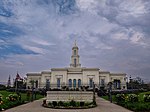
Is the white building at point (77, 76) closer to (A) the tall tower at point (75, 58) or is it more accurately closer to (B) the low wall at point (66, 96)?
(A) the tall tower at point (75, 58)

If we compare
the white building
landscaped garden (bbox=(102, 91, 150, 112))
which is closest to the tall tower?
the white building

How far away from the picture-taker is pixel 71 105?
66.9ft

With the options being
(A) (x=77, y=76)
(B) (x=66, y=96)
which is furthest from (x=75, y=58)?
(B) (x=66, y=96)

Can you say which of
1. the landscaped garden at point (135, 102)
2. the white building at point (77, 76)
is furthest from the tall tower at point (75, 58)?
the landscaped garden at point (135, 102)

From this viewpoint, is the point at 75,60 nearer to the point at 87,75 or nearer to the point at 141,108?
the point at 87,75

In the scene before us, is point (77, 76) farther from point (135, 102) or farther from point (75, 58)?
point (135, 102)

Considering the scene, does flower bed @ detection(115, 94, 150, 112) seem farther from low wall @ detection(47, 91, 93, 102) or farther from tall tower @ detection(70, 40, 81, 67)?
tall tower @ detection(70, 40, 81, 67)

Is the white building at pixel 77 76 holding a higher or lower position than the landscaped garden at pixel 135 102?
higher

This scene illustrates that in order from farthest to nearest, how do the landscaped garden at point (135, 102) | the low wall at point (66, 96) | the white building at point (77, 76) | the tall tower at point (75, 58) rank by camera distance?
the tall tower at point (75, 58) < the white building at point (77, 76) < the low wall at point (66, 96) < the landscaped garden at point (135, 102)

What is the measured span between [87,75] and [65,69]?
28.7 feet

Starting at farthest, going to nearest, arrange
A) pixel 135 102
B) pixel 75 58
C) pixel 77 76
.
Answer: pixel 75 58
pixel 77 76
pixel 135 102

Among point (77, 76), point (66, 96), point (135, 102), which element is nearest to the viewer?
point (135, 102)

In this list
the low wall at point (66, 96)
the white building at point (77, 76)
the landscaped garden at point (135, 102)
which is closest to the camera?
the landscaped garden at point (135, 102)

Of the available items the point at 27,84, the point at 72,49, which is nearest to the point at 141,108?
the point at 27,84
